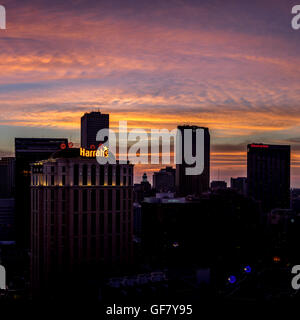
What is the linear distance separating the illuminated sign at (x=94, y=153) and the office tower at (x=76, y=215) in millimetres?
1099

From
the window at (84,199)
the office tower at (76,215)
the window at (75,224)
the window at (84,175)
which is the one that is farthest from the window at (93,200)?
the window at (75,224)

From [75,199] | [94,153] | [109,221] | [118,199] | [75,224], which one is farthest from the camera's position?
[118,199]

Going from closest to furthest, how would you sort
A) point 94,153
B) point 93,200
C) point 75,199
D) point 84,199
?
point 75,199 → point 84,199 → point 93,200 → point 94,153

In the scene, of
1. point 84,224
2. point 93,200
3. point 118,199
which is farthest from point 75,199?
point 118,199

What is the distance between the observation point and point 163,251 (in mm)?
197500

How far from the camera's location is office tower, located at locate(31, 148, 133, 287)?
106m

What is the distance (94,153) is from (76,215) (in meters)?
15.1

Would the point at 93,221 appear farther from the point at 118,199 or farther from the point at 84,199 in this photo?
the point at 118,199

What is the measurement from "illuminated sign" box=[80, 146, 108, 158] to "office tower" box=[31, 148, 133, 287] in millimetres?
1099

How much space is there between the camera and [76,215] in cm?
10656

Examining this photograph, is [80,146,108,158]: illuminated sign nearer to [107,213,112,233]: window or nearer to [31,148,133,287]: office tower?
[31,148,133,287]: office tower
